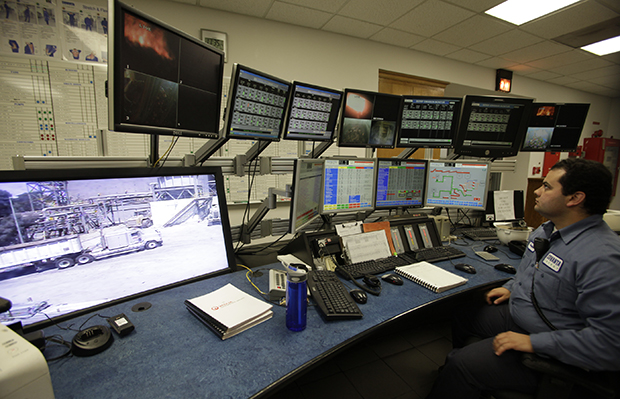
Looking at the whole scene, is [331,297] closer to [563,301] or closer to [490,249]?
[563,301]

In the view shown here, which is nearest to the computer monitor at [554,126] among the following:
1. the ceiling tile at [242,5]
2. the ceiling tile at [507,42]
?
the ceiling tile at [507,42]

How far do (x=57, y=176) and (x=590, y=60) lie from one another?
6811 mm

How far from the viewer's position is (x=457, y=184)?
2.06 metres

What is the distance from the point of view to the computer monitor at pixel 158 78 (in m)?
0.89

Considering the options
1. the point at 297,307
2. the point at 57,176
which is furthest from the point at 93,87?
the point at 297,307

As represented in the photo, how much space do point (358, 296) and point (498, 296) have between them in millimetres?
A: 905

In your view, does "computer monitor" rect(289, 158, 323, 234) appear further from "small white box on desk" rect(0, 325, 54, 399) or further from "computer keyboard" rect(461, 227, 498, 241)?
"computer keyboard" rect(461, 227, 498, 241)

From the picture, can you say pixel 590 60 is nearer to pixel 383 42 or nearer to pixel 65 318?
pixel 383 42

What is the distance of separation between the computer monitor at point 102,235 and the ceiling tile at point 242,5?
243 centimetres

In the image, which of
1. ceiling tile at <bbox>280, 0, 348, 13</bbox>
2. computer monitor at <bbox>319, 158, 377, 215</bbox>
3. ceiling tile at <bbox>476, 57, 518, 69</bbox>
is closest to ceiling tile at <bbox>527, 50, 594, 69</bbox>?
ceiling tile at <bbox>476, 57, 518, 69</bbox>

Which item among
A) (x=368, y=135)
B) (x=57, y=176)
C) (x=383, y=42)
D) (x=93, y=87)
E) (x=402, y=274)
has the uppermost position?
(x=383, y=42)

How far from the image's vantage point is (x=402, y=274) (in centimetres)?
146

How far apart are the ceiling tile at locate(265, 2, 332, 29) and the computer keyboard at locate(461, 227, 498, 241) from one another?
272 centimetres

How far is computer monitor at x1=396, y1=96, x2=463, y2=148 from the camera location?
1.95 meters
